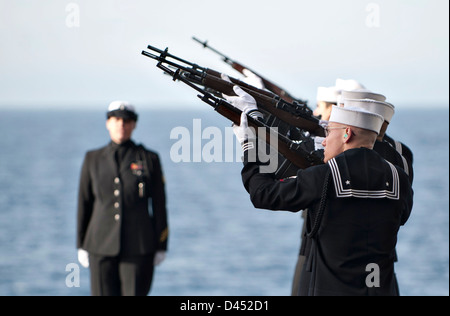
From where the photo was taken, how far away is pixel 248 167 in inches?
179

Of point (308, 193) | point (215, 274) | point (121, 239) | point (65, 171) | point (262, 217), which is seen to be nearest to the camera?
point (308, 193)

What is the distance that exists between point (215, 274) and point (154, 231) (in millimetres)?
15714

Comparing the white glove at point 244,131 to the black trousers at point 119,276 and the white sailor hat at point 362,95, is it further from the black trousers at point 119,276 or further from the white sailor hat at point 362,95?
the black trousers at point 119,276

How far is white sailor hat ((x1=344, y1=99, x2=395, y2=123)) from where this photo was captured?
4915 mm


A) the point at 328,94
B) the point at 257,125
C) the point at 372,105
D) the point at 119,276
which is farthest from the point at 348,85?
the point at 119,276

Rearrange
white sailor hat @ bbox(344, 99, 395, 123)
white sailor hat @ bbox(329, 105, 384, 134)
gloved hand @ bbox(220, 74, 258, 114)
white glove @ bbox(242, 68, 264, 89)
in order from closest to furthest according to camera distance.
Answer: white sailor hat @ bbox(329, 105, 384, 134) → gloved hand @ bbox(220, 74, 258, 114) → white sailor hat @ bbox(344, 99, 395, 123) → white glove @ bbox(242, 68, 264, 89)

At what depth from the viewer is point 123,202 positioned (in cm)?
729

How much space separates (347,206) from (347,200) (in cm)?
3

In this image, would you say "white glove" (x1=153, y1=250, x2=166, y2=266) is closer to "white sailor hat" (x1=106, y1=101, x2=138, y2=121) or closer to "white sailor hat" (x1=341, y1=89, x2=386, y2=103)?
"white sailor hat" (x1=106, y1=101, x2=138, y2=121)

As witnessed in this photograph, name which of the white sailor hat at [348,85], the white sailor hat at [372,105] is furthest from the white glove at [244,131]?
the white sailor hat at [348,85]

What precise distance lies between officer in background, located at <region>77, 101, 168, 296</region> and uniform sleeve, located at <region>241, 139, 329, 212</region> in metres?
2.86

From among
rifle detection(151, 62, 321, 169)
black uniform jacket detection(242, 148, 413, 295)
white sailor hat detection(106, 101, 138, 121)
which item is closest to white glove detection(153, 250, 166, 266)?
white sailor hat detection(106, 101, 138, 121)
